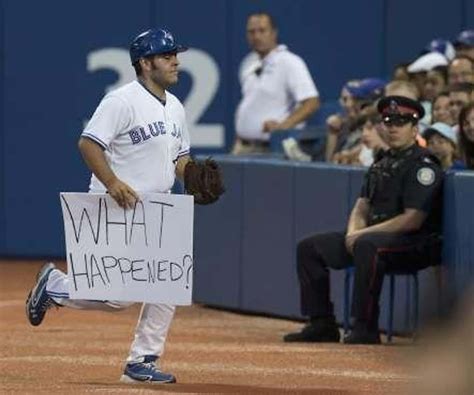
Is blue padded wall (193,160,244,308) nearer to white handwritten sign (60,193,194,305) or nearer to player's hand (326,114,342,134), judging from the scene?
player's hand (326,114,342,134)

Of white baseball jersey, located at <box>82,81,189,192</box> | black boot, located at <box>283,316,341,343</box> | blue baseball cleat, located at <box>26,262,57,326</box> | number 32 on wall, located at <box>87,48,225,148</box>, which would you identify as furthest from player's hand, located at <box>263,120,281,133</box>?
white baseball jersey, located at <box>82,81,189,192</box>

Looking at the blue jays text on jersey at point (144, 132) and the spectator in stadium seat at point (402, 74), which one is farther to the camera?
the spectator in stadium seat at point (402, 74)

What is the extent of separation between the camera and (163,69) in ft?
23.8

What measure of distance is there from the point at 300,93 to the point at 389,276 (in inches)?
131

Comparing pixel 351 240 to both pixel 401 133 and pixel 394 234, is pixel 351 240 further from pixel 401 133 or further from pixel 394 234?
pixel 401 133

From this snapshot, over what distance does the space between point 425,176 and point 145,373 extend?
261 centimetres

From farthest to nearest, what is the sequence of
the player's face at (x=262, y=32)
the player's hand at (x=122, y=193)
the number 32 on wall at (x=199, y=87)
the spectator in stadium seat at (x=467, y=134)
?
the number 32 on wall at (x=199, y=87) < the player's face at (x=262, y=32) < the spectator in stadium seat at (x=467, y=134) < the player's hand at (x=122, y=193)

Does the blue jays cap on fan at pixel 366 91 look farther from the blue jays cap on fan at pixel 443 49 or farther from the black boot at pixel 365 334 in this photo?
the black boot at pixel 365 334

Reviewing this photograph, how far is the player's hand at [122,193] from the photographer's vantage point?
7028 millimetres

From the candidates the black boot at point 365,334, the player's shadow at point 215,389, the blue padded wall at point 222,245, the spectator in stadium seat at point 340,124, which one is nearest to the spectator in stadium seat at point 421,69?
the spectator in stadium seat at point 340,124

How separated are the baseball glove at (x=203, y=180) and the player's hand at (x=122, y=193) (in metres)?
0.33

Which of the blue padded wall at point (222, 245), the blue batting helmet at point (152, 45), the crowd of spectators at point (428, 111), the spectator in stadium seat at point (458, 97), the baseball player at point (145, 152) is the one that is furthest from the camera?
the blue padded wall at point (222, 245)

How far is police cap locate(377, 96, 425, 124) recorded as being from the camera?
9336 millimetres

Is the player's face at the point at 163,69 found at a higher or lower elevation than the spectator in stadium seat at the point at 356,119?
higher
